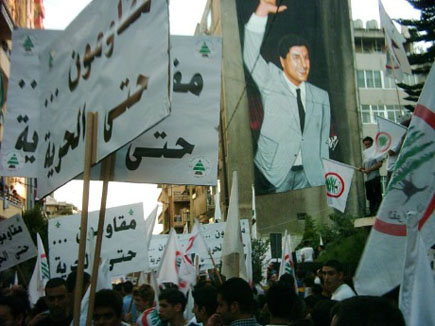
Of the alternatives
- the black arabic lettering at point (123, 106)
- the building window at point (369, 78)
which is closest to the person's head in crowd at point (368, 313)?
the black arabic lettering at point (123, 106)

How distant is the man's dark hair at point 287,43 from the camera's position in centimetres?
4106

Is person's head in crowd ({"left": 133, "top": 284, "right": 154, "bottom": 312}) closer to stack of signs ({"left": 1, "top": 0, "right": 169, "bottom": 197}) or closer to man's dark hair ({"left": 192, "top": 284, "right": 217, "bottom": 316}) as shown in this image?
man's dark hair ({"left": 192, "top": 284, "right": 217, "bottom": 316})

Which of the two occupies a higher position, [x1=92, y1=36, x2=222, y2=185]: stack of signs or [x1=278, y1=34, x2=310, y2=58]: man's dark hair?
[x1=278, y1=34, x2=310, y2=58]: man's dark hair

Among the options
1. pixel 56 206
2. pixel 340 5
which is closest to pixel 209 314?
pixel 340 5

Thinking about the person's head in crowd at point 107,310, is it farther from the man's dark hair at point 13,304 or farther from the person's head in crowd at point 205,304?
the person's head in crowd at point 205,304

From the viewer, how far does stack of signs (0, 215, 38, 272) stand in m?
9.08

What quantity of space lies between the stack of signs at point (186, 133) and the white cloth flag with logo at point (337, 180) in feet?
30.0

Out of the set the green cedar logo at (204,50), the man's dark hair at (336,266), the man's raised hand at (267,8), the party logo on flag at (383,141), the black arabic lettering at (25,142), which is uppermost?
the man's raised hand at (267,8)

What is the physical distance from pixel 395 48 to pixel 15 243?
35.4ft

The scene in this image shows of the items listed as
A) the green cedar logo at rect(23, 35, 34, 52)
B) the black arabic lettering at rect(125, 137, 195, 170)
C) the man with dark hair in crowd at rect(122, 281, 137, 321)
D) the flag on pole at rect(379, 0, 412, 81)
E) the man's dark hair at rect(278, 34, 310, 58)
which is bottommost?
the man with dark hair in crowd at rect(122, 281, 137, 321)

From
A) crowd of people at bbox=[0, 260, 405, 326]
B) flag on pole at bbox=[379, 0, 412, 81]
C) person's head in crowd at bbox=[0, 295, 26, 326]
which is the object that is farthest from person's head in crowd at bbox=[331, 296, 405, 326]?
flag on pole at bbox=[379, 0, 412, 81]

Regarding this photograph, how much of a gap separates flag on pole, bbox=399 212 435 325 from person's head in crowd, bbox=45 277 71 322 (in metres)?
2.67

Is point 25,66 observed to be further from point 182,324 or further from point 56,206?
point 56,206

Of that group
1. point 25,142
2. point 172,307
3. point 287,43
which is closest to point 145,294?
point 172,307
